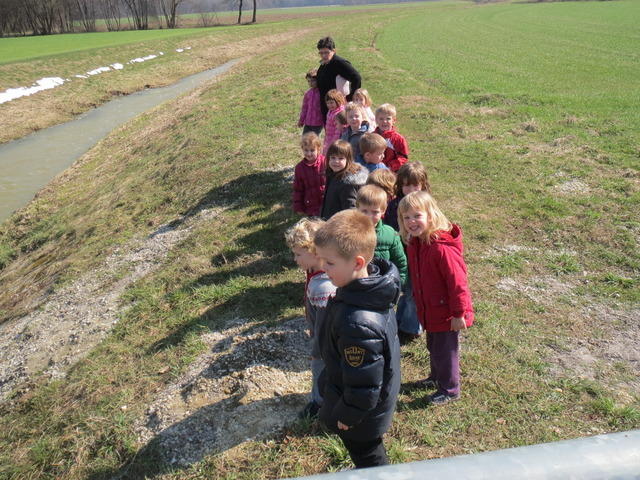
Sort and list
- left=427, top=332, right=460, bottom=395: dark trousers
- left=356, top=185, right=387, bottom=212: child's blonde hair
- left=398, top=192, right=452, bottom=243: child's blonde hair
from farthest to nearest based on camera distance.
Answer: left=356, top=185, right=387, bottom=212: child's blonde hair, left=427, top=332, right=460, bottom=395: dark trousers, left=398, top=192, right=452, bottom=243: child's blonde hair

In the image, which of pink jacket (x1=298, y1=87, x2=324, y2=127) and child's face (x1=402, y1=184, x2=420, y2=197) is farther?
pink jacket (x1=298, y1=87, x2=324, y2=127)

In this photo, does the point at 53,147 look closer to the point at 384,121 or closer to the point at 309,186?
the point at 309,186

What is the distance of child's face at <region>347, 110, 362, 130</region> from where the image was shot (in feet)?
22.3

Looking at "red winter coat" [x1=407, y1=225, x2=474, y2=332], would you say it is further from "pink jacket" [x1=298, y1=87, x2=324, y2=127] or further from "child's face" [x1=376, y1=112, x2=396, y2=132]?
"pink jacket" [x1=298, y1=87, x2=324, y2=127]

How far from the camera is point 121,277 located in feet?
26.0

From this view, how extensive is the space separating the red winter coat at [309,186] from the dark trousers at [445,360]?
9.73 ft

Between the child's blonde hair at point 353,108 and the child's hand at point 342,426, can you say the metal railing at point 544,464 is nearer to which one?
the child's hand at point 342,426

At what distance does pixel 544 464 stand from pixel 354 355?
1.76 metres

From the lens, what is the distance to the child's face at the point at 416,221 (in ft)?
12.5

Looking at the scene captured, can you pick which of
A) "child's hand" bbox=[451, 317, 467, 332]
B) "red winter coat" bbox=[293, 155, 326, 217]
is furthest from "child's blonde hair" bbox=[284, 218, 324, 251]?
"red winter coat" bbox=[293, 155, 326, 217]

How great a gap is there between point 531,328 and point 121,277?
19.1 feet

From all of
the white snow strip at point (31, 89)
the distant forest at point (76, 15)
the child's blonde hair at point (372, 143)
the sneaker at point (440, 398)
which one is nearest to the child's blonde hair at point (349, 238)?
the sneaker at point (440, 398)

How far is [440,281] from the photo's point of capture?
3.92 meters

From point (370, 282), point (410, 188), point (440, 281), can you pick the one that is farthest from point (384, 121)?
point (370, 282)
